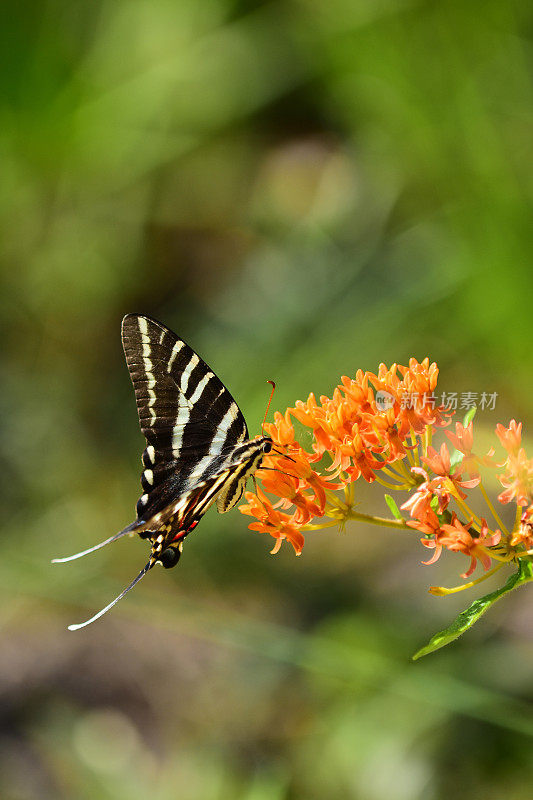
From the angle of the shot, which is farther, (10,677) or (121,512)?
(121,512)

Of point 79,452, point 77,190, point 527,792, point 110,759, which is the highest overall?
point 77,190

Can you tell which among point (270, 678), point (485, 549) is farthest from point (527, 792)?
point (485, 549)

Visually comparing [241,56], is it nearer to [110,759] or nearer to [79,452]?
[79,452]

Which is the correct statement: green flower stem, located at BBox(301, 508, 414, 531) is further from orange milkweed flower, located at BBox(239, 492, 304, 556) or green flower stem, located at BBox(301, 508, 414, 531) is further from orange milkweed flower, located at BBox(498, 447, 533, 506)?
orange milkweed flower, located at BBox(498, 447, 533, 506)

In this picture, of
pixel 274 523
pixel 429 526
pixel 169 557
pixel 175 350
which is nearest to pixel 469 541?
pixel 429 526

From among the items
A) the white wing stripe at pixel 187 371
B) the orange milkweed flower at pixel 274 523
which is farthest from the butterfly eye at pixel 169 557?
the white wing stripe at pixel 187 371

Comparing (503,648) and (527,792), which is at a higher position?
(503,648)

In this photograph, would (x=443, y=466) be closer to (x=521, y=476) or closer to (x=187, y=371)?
(x=521, y=476)
